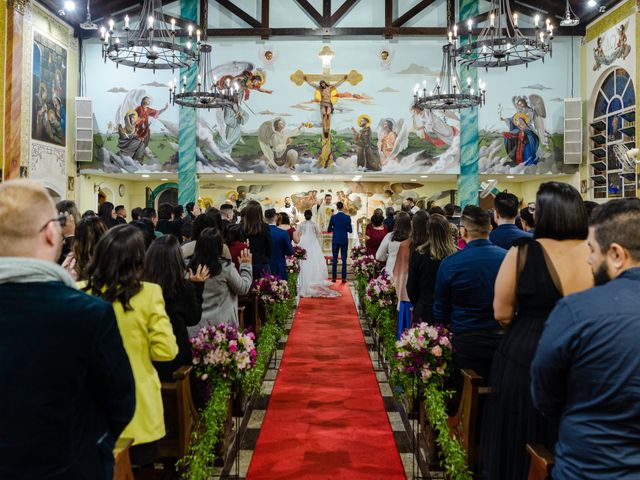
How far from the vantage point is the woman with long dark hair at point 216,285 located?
4301 millimetres

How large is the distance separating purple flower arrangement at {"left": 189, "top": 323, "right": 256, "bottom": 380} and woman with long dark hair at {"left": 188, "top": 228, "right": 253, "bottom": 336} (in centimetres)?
65

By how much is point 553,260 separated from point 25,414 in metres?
2.18

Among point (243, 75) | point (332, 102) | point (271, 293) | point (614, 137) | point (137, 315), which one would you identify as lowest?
point (271, 293)

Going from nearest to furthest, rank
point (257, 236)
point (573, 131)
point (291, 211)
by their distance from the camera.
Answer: point (257, 236) → point (573, 131) → point (291, 211)

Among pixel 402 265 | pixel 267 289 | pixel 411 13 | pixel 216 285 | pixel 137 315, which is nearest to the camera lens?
pixel 137 315

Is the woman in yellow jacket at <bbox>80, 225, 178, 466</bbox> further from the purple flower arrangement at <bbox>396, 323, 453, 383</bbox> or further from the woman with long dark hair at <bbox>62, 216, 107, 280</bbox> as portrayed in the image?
the purple flower arrangement at <bbox>396, 323, 453, 383</bbox>

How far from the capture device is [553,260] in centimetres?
261

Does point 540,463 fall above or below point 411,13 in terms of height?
below

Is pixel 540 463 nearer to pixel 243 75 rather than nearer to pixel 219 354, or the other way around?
pixel 219 354

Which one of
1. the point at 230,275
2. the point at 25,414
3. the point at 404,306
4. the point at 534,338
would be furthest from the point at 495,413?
the point at 404,306

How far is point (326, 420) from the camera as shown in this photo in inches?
197

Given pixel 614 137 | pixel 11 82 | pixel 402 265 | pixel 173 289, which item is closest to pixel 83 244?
pixel 173 289

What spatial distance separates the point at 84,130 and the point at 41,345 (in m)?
15.7

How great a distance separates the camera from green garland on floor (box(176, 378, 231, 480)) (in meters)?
3.18
